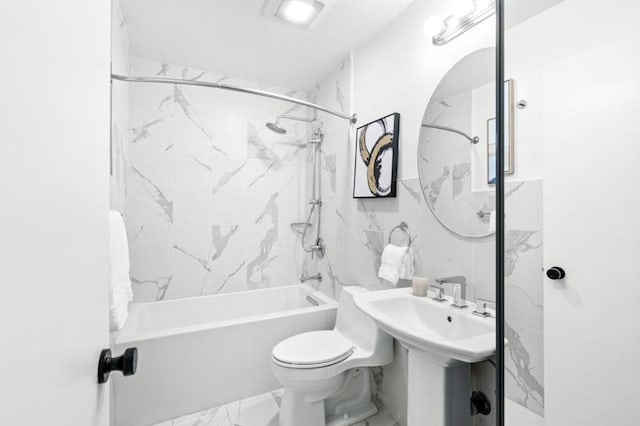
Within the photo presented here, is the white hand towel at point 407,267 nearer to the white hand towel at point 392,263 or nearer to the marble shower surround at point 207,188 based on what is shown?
the white hand towel at point 392,263

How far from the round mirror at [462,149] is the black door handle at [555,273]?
80 cm

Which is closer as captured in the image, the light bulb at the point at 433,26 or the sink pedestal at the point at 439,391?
the sink pedestal at the point at 439,391

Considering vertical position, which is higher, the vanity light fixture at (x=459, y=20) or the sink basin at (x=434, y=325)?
the vanity light fixture at (x=459, y=20)

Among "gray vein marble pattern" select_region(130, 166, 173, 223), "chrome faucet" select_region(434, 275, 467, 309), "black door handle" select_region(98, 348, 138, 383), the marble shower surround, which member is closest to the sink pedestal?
"chrome faucet" select_region(434, 275, 467, 309)

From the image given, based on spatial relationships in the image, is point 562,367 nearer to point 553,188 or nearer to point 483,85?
point 553,188

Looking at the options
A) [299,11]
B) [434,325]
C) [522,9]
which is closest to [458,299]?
[434,325]

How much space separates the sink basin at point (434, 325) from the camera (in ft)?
2.94

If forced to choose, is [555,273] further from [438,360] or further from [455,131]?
[455,131]

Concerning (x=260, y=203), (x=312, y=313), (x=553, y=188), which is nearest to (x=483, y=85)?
(x=553, y=188)

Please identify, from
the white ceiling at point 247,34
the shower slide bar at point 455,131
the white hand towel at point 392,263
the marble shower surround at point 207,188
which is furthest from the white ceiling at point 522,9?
the marble shower surround at point 207,188

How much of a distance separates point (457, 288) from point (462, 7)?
128 cm

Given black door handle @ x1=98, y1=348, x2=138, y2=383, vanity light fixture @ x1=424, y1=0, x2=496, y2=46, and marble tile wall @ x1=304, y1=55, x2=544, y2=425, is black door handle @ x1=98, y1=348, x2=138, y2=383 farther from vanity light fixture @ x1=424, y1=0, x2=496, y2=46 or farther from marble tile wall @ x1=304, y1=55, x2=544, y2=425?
vanity light fixture @ x1=424, y1=0, x2=496, y2=46

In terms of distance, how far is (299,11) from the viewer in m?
1.65
